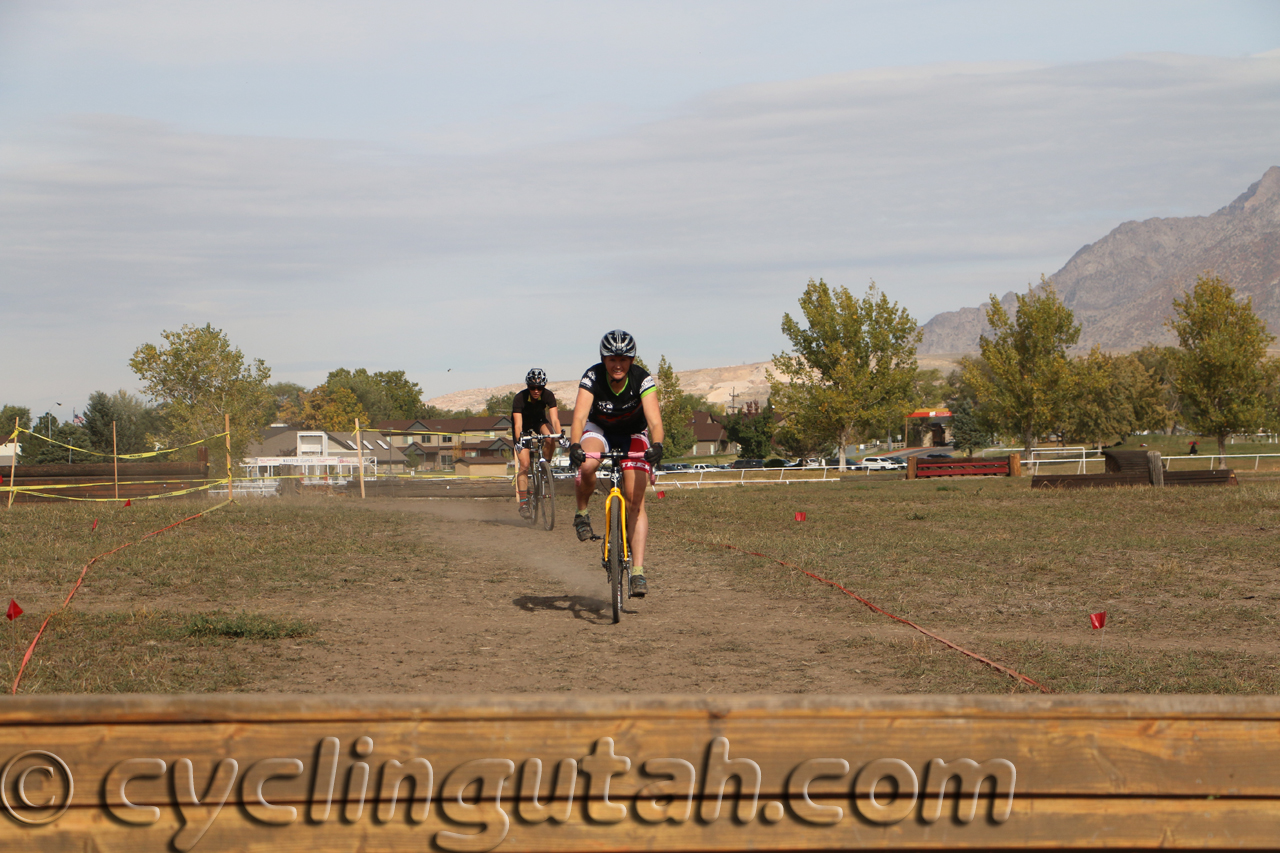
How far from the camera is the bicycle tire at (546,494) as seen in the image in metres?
15.0

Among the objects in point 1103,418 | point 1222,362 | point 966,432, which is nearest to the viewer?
point 1222,362

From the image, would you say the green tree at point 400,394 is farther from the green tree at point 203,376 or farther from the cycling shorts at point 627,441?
the cycling shorts at point 627,441

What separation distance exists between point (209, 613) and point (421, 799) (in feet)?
22.0

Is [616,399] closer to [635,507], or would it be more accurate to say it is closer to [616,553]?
[635,507]

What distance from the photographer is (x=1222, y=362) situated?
150 feet

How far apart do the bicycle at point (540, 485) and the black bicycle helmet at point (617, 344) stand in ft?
20.7

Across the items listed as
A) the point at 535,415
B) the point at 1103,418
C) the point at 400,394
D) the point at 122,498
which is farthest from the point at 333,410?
the point at 535,415

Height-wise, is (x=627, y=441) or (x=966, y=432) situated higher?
(x=627, y=441)

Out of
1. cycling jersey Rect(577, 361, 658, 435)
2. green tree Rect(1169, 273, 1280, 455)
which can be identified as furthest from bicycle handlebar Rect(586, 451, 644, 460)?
green tree Rect(1169, 273, 1280, 455)

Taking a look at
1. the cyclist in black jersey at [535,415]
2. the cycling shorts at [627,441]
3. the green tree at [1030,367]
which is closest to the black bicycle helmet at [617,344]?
the cycling shorts at [627,441]

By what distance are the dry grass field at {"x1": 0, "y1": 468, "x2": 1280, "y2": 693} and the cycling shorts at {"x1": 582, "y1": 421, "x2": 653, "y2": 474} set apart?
137 cm

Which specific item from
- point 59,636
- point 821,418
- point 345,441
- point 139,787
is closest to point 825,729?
point 139,787

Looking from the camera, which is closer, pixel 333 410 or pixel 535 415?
pixel 535 415

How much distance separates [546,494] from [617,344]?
7.77m
